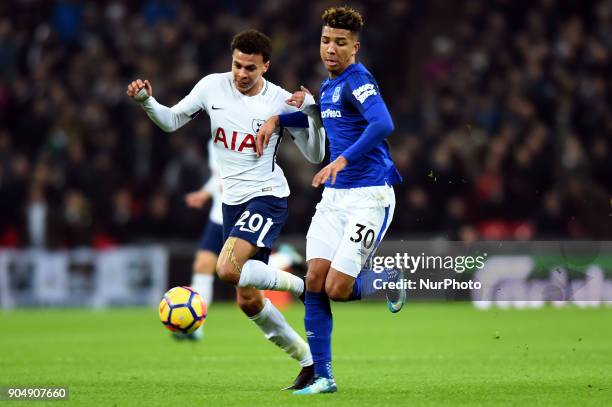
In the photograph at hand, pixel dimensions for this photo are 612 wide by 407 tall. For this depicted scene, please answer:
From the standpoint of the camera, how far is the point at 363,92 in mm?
7387

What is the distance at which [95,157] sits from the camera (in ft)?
60.8

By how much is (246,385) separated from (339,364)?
5.60ft

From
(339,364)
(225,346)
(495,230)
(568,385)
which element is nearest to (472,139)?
→ (495,230)

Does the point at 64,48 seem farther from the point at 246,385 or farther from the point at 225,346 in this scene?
the point at 246,385

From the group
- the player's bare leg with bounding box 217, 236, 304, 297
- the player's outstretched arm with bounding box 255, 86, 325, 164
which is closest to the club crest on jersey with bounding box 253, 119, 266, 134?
the player's outstretched arm with bounding box 255, 86, 325, 164

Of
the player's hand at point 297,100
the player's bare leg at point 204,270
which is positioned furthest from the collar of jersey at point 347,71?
the player's bare leg at point 204,270

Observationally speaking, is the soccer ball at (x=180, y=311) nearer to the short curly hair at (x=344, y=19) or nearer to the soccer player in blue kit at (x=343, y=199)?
the soccer player in blue kit at (x=343, y=199)

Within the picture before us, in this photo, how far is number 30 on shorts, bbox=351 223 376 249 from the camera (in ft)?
24.7

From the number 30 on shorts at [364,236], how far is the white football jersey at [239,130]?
0.98 m

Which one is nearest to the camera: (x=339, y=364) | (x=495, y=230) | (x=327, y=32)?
(x=327, y=32)

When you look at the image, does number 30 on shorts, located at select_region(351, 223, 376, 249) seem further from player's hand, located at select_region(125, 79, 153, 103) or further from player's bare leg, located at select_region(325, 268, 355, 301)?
player's hand, located at select_region(125, 79, 153, 103)

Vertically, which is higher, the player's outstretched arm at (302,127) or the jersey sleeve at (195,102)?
the jersey sleeve at (195,102)

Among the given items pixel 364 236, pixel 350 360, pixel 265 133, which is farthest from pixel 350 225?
pixel 350 360

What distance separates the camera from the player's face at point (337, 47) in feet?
24.8
